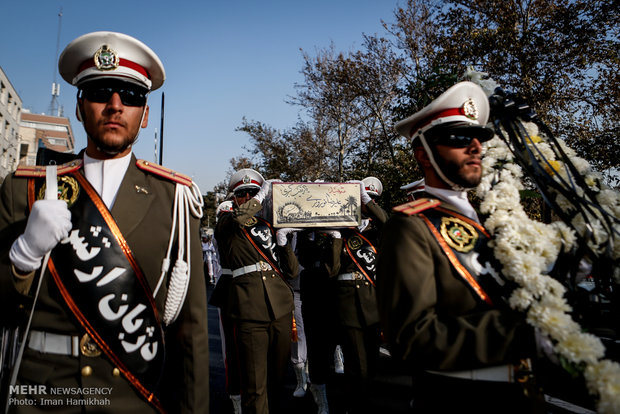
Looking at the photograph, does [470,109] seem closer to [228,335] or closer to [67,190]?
[67,190]

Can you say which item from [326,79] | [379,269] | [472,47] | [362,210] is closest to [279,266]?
[362,210]

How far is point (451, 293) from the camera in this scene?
201 centimetres

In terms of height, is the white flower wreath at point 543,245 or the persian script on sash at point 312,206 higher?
the persian script on sash at point 312,206

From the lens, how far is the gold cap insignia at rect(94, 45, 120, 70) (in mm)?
2035

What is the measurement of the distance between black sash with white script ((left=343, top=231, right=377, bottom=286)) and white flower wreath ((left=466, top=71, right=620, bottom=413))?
2.81 m

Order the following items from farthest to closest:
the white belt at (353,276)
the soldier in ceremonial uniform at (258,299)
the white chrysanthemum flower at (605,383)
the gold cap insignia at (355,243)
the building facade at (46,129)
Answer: the building facade at (46,129), the gold cap insignia at (355,243), the white belt at (353,276), the soldier in ceremonial uniform at (258,299), the white chrysanthemum flower at (605,383)

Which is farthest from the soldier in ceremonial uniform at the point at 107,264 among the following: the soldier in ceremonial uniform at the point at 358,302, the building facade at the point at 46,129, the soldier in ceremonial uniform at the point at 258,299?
the building facade at the point at 46,129

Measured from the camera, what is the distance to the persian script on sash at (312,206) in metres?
4.88

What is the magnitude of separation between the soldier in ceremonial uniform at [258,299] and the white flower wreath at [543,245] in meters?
2.84

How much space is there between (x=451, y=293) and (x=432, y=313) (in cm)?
14

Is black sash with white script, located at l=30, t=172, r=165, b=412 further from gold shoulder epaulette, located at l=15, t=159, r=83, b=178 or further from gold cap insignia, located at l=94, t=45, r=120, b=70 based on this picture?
gold cap insignia, located at l=94, t=45, r=120, b=70

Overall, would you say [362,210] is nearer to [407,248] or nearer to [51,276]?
[407,248]

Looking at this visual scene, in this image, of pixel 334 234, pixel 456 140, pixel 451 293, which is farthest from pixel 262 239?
pixel 451 293

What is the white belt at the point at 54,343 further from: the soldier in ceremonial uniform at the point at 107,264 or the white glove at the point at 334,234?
the white glove at the point at 334,234
